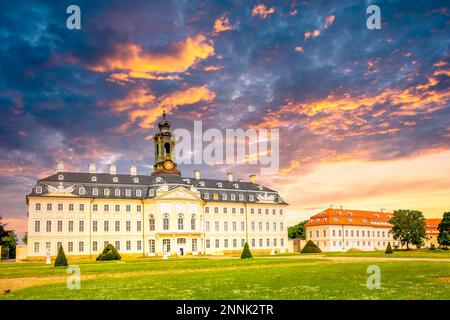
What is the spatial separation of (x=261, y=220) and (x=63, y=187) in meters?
32.6

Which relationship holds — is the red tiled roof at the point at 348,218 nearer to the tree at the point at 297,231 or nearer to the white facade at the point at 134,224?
the tree at the point at 297,231

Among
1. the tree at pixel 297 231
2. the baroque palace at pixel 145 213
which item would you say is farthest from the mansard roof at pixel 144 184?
the tree at pixel 297 231

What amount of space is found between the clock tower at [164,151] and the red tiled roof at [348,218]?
32449mm

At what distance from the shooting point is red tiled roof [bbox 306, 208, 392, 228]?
92.2m

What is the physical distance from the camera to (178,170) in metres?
78.1

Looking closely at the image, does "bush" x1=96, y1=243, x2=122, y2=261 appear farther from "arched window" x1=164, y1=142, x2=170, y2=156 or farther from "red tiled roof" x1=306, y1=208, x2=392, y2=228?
"red tiled roof" x1=306, y1=208, x2=392, y2=228

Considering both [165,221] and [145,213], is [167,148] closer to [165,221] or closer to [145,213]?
[145,213]

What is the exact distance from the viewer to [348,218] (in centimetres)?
9456

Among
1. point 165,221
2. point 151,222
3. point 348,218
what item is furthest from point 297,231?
point 151,222

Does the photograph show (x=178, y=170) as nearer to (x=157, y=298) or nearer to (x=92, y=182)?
(x=92, y=182)

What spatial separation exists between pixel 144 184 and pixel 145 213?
473cm
